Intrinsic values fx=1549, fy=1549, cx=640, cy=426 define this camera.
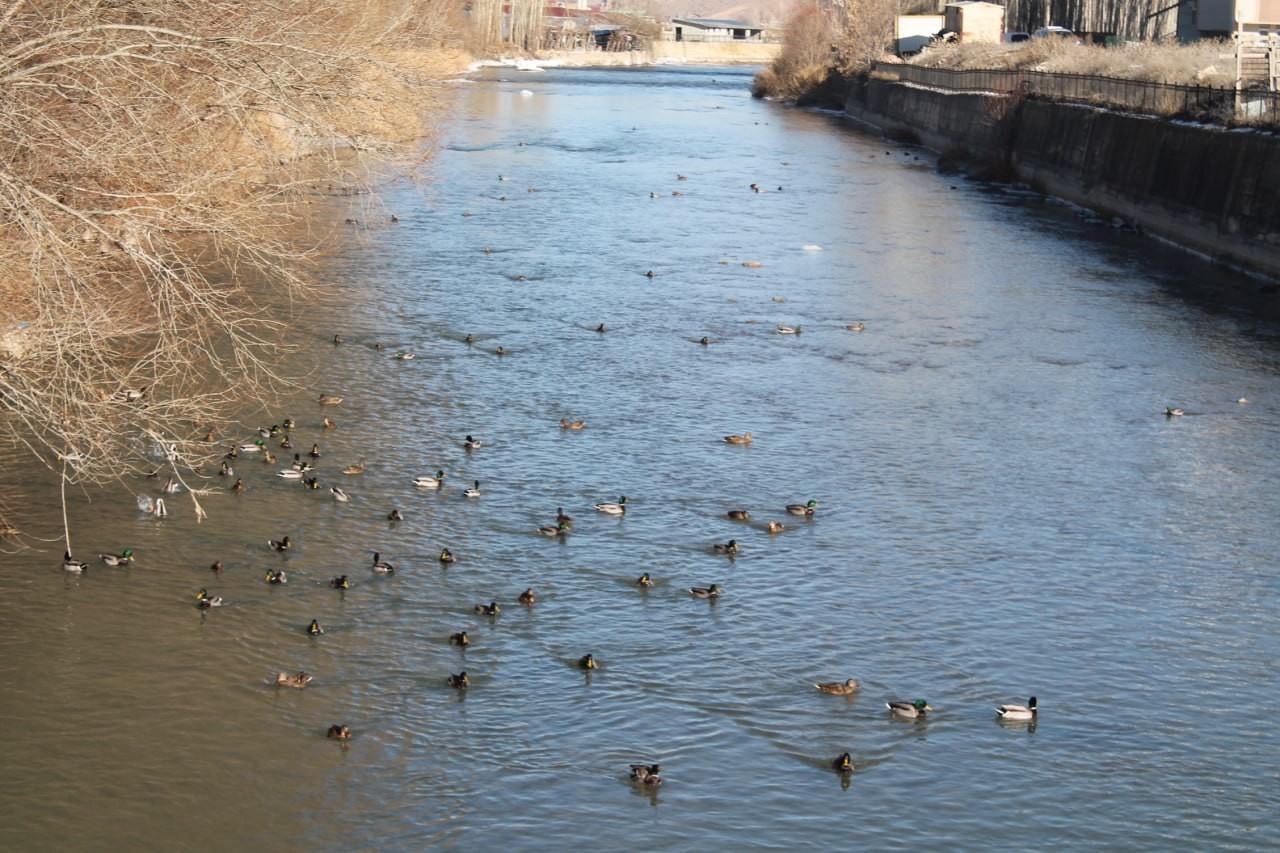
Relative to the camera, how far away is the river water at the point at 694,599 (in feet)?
39.4

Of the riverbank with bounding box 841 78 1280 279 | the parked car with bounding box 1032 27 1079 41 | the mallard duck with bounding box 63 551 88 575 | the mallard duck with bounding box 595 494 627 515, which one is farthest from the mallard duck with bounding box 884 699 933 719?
the parked car with bounding box 1032 27 1079 41

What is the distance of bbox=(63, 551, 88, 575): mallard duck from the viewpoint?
618 inches

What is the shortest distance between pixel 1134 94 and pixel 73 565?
1422 inches

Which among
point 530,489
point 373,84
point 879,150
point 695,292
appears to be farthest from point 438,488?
point 879,150

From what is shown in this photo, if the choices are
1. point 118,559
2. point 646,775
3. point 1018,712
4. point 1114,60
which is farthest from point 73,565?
point 1114,60

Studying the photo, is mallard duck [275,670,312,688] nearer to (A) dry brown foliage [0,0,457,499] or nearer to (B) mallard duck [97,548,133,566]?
(A) dry brown foliage [0,0,457,499]

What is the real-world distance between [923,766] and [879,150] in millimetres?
54692

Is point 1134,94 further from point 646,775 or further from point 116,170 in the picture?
point 646,775

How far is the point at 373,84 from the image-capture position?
18969mm

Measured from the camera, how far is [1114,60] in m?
52.6

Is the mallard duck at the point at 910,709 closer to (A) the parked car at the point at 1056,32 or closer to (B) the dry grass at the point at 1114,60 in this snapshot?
(B) the dry grass at the point at 1114,60

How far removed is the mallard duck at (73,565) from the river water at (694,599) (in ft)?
0.72

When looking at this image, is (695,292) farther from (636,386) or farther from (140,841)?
(140,841)

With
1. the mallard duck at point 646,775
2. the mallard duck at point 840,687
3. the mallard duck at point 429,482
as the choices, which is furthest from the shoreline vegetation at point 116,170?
the mallard duck at point 840,687
